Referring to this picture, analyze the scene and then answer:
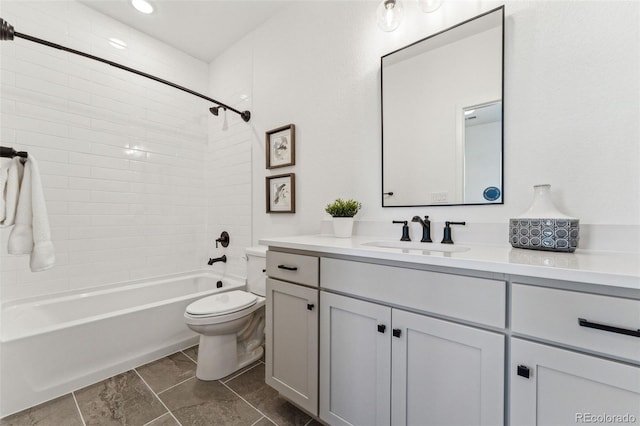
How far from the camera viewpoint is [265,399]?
148 centimetres

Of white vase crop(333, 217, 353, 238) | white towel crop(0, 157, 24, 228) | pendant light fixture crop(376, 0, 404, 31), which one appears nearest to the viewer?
white towel crop(0, 157, 24, 228)

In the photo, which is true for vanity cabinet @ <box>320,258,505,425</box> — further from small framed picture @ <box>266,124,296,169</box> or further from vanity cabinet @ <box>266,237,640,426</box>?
small framed picture @ <box>266,124,296,169</box>

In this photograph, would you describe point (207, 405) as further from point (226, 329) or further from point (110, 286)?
point (110, 286)

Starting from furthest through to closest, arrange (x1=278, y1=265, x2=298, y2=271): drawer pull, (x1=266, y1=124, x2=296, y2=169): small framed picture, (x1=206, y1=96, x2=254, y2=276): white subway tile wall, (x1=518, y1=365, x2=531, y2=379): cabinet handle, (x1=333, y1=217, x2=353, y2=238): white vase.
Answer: (x1=206, y1=96, x2=254, y2=276): white subway tile wall
(x1=266, y1=124, x2=296, y2=169): small framed picture
(x1=333, y1=217, x2=353, y2=238): white vase
(x1=278, y1=265, x2=298, y2=271): drawer pull
(x1=518, y1=365, x2=531, y2=379): cabinet handle

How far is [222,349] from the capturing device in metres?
1.70

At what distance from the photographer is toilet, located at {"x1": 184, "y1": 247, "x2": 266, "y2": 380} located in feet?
5.32

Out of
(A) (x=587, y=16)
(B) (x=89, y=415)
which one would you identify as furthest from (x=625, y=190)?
(B) (x=89, y=415)

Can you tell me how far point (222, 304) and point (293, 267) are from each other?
0.77 metres

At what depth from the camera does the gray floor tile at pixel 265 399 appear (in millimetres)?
1343

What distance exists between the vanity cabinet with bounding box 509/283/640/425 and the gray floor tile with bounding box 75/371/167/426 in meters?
1.67

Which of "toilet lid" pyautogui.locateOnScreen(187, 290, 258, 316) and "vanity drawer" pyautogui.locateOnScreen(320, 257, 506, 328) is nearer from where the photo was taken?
"vanity drawer" pyautogui.locateOnScreen(320, 257, 506, 328)

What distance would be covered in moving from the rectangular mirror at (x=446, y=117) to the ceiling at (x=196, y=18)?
141 cm

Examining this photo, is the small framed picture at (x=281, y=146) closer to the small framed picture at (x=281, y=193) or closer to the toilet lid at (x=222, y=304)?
the small framed picture at (x=281, y=193)

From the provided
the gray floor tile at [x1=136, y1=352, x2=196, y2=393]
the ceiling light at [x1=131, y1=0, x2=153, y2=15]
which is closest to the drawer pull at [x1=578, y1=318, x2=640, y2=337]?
the gray floor tile at [x1=136, y1=352, x2=196, y2=393]
